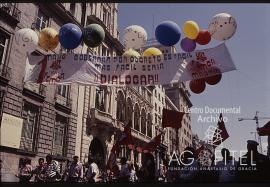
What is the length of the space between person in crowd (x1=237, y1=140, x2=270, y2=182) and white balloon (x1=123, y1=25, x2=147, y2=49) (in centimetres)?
421

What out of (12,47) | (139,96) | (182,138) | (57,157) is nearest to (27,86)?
(12,47)

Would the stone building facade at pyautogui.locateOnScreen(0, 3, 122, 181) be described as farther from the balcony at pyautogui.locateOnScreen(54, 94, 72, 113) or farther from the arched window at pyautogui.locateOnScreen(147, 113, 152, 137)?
the arched window at pyautogui.locateOnScreen(147, 113, 152, 137)

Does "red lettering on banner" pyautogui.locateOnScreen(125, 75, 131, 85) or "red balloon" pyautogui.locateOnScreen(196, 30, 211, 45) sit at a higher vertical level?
"red balloon" pyautogui.locateOnScreen(196, 30, 211, 45)

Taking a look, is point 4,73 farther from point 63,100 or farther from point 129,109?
point 129,109

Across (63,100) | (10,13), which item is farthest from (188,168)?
(63,100)

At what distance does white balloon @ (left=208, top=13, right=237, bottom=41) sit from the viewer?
8.96 meters

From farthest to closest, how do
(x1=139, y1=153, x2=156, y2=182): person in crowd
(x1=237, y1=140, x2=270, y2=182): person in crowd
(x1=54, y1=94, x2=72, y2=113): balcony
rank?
(x1=54, y1=94, x2=72, y2=113): balcony, (x1=139, y1=153, x2=156, y2=182): person in crowd, (x1=237, y1=140, x2=270, y2=182): person in crowd

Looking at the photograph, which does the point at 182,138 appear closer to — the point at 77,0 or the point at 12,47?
the point at 12,47

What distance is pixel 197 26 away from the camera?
9305 mm

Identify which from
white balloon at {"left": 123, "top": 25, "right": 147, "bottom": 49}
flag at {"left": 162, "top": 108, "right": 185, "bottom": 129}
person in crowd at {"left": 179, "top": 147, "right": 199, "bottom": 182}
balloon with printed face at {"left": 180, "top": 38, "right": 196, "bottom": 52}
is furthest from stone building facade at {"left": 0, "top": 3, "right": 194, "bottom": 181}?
white balloon at {"left": 123, "top": 25, "right": 147, "bottom": 49}

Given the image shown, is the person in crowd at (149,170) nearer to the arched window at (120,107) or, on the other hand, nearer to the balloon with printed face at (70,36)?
the balloon with printed face at (70,36)

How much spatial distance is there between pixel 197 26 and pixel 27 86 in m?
12.2

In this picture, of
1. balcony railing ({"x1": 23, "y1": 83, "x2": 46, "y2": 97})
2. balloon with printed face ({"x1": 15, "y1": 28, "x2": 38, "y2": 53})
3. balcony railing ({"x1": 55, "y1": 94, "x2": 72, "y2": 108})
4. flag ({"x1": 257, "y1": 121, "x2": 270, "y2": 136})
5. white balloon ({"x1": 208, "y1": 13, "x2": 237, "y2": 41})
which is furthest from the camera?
balcony railing ({"x1": 55, "y1": 94, "x2": 72, "y2": 108})

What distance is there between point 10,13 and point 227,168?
1462 cm
